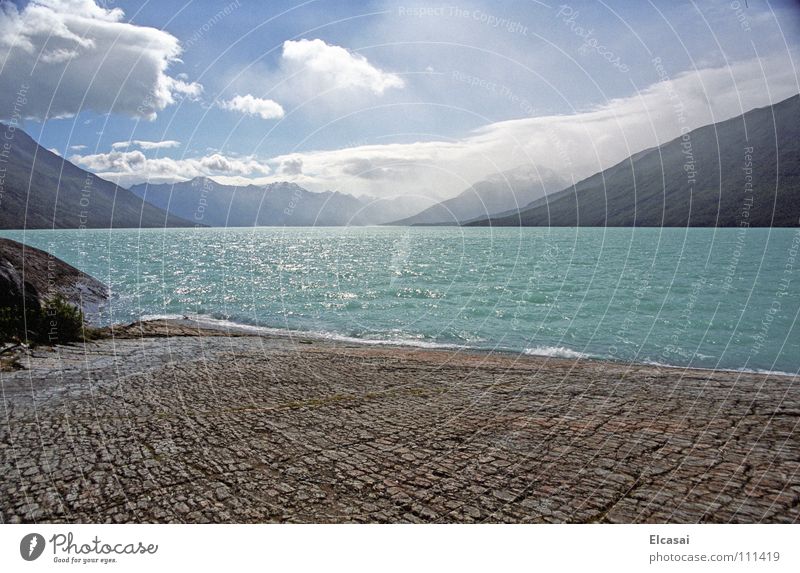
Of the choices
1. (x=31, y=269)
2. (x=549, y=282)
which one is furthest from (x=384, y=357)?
(x=549, y=282)

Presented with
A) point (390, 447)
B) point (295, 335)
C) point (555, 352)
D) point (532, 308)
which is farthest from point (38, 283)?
point (532, 308)

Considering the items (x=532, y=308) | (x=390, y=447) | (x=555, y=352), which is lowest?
(x=555, y=352)

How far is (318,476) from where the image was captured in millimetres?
7238

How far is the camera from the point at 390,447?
8359mm

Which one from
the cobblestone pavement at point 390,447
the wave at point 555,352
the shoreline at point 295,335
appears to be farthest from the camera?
the wave at point 555,352

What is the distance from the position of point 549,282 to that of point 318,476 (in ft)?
165

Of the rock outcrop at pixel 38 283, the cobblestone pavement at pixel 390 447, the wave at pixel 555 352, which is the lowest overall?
the wave at pixel 555 352

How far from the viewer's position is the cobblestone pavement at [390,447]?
20.7ft

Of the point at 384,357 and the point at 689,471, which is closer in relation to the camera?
the point at 689,471

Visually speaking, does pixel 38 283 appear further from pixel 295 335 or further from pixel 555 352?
pixel 555 352

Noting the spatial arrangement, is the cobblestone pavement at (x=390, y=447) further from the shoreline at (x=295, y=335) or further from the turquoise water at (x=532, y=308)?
the turquoise water at (x=532, y=308)

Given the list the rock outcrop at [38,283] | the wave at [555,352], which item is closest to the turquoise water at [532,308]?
the wave at [555,352]
